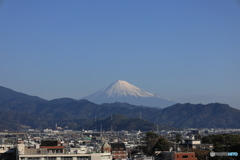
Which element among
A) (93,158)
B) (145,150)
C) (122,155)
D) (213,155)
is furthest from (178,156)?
(145,150)

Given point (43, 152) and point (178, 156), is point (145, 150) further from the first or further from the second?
point (43, 152)

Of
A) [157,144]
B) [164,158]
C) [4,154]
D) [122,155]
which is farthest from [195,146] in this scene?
[4,154]

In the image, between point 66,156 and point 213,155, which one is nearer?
point 66,156

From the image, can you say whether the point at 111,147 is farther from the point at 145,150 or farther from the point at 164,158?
the point at 164,158

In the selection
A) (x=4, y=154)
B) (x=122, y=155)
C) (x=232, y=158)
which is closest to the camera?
(x=4, y=154)

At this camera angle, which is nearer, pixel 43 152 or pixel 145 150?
pixel 43 152

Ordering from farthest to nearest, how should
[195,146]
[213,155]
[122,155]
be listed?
1. [195,146]
2. [122,155]
3. [213,155]

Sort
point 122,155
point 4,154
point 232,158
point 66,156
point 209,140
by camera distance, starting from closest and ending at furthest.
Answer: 1. point 66,156
2. point 4,154
3. point 232,158
4. point 122,155
5. point 209,140

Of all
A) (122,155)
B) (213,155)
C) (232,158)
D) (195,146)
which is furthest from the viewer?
(195,146)

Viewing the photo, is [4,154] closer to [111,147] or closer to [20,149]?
[20,149]
